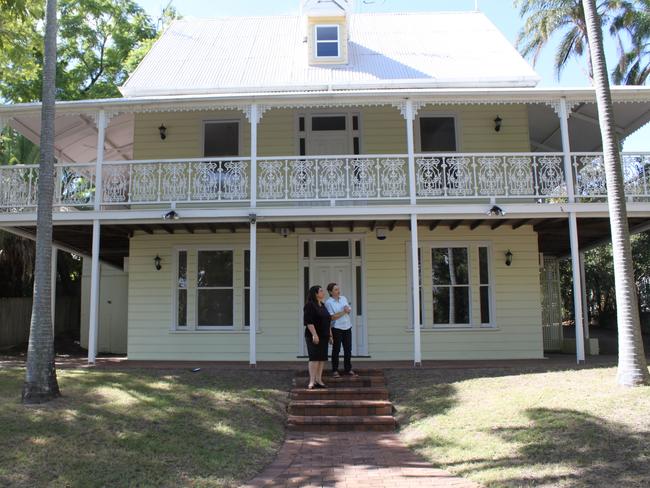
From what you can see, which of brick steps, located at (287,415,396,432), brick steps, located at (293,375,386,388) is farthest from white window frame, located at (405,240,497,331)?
brick steps, located at (287,415,396,432)

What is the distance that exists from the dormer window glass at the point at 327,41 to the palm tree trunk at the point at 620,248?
23.3 feet

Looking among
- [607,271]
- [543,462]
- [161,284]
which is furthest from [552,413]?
[607,271]

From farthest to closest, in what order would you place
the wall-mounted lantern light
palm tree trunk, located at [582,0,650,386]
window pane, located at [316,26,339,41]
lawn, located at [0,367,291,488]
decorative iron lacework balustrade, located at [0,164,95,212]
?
window pane, located at [316,26,339,41]
the wall-mounted lantern light
decorative iron lacework balustrade, located at [0,164,95,212]
palm tree trunk, located at [582,0,650,386]
lawn, located at [0,367,291,488]

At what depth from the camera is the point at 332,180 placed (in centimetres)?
1150

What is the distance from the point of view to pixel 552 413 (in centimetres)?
701

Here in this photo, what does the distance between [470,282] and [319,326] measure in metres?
5.05

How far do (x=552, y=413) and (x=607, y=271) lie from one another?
2118cm

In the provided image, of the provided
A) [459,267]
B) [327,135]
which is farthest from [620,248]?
[327,135]

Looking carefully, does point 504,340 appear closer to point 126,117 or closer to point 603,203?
point 603,203

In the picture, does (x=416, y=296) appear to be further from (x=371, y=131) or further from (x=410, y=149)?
(x=371, y=131)

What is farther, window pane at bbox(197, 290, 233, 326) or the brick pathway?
window pane at bbox(197, 290, 233, 326)

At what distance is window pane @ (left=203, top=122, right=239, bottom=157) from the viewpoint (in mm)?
13430

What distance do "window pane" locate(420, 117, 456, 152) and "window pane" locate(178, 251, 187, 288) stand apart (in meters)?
6.05

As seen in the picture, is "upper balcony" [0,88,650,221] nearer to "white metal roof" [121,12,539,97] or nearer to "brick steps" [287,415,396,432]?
"white metal roof" [121,12,539,97]
